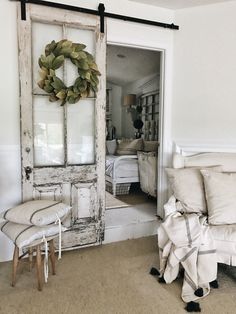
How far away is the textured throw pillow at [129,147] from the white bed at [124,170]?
71cm

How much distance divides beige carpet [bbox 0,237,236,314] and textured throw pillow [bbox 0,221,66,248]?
405mm

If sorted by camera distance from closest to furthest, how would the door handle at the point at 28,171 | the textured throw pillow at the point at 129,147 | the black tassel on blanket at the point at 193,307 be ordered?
the black tassel on blanket at the point at 193,307 → the door handle at the point at 28,171 → the textured throw pillow at the point at 129,147

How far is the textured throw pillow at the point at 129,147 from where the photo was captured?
201 inches

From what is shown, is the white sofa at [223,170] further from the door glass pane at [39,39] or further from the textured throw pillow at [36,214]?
the door glass pane at [39,39]

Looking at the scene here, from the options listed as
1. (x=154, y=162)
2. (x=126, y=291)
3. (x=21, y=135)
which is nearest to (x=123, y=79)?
(x=154, y=162)

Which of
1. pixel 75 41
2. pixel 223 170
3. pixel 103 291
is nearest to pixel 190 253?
pixel 103 291

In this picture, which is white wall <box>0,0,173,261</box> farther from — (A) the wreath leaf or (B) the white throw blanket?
(B) the white throw blanket

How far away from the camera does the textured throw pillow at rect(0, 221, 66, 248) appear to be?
1.98 metres

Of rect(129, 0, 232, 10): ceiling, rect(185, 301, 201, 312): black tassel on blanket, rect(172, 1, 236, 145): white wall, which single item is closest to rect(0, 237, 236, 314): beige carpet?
rect(185, 301, 201, 312): black tassel on blanket

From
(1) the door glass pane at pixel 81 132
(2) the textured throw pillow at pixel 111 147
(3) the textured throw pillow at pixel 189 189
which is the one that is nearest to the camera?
(3) the textured throw pillow at pixel 189 189

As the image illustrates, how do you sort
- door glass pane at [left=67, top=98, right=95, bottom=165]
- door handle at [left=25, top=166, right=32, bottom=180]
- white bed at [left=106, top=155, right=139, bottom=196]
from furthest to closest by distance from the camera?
1. white bed at [left=106, top=155, right=139, bottom=196]
2. door glass pane at [left=67, top=98, right=95, bottom=165]
3. door handle at [left=25, top=166, right=32, bottom=180]

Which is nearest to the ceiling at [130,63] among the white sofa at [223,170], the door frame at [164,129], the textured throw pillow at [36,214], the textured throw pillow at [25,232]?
the door frame at [164,129]

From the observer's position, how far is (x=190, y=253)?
2059mm

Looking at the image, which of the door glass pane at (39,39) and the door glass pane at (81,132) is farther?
the door glass pane at (81,132)
